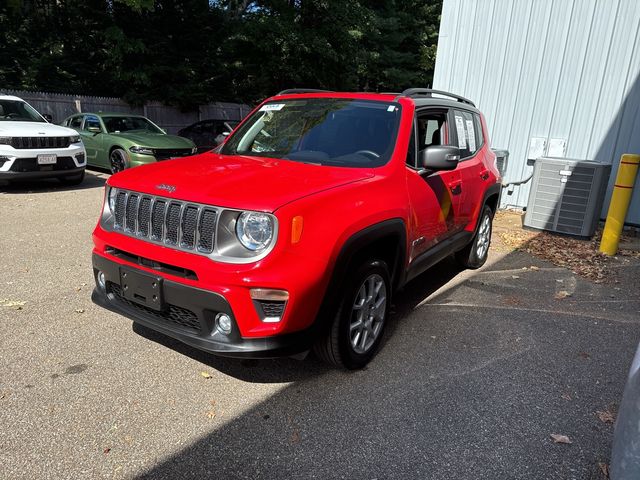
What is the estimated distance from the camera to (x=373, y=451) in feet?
8.25

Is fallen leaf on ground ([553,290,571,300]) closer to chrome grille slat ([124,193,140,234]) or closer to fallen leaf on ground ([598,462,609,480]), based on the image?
fallen leaf on ground ([598,462,609,480])

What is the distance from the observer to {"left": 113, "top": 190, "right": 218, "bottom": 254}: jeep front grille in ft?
8.82

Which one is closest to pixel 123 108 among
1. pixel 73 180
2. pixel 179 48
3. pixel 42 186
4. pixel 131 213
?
pixel 179 48

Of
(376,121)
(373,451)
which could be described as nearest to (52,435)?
(373,451)

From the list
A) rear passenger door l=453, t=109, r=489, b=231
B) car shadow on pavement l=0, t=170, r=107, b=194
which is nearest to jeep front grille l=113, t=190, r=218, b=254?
rear passenger door l=453, t=109, r=489, b=231

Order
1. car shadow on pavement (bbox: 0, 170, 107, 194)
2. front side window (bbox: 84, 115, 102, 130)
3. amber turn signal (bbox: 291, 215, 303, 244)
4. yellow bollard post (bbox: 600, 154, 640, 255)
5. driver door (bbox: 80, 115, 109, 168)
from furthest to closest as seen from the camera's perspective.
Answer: front side window (bbox: 84, 115, 102, 130) < driver door (bbox: 80, 115, 109, 168) < car shadow on pavement (bbox: 0, 170, 107, 194) < yellow bollard post (bbox: 600, 154, 640, 255) < amber turn signal (bbox: 291, 215, 303, 244)

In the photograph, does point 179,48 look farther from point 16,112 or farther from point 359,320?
point 359,320

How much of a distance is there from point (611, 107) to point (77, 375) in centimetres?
875

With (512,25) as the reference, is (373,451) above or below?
below

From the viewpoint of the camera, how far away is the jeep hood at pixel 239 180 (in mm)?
2658

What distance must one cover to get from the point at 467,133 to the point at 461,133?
0.22 m

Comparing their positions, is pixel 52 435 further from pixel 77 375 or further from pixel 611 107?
pixel 611 107

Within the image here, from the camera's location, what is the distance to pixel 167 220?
2840 mm

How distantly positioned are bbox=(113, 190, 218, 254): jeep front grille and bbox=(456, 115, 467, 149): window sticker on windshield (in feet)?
9.58
